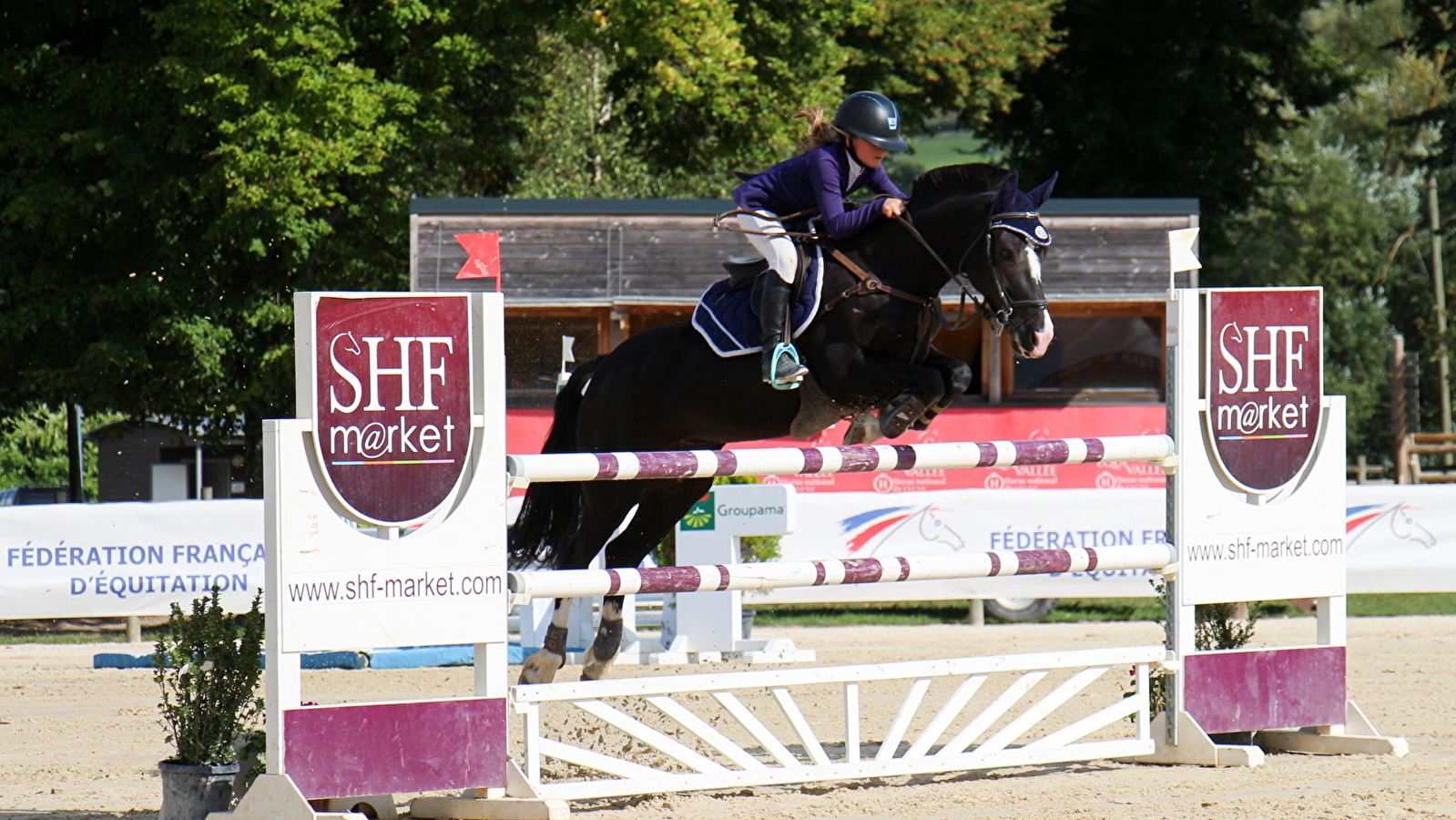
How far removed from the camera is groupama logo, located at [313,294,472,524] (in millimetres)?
3777

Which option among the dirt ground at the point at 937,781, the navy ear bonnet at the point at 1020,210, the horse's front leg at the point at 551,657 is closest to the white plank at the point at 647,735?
the dirt ground at the point at 937,781

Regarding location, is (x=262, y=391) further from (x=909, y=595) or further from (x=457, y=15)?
(x=909, y=595)

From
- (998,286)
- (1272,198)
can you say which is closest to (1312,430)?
(998,286)

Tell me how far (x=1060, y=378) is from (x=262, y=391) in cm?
645

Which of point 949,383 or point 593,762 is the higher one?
→ point 949,383

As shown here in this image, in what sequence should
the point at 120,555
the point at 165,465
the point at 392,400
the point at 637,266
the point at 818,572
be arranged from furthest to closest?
the point at 165,465 < the point at 637,266 < the point at 120,555 < the point at 818,572 < the point at 392,400

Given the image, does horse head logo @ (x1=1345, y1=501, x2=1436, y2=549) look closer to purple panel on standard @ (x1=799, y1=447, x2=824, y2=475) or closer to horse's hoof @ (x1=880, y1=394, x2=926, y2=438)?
horse's hoof @ (x1=880, y1=394, x2=926, y2=438)

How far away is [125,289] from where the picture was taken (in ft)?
38.2

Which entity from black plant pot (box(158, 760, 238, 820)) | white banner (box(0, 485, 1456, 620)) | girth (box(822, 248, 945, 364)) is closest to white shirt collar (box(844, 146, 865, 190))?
girth (box(822, 248, 945, 364))

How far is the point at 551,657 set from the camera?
472cm

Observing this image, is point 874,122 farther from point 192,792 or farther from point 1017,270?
point 192,792

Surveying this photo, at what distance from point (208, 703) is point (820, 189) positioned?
238cm

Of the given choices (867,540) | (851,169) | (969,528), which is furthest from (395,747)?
(969,528)

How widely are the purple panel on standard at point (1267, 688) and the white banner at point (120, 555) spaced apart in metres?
6.20
